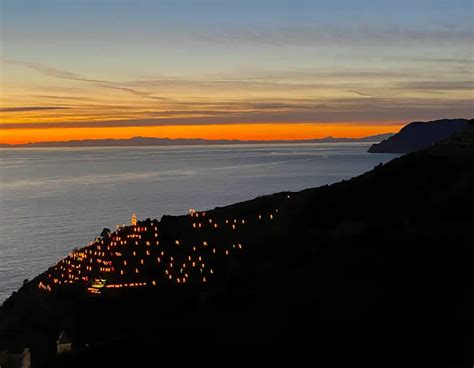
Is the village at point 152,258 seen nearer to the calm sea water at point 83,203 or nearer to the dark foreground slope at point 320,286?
the dark foreground slope at point 320,286

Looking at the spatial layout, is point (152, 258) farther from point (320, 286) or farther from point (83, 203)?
point (83, 203)

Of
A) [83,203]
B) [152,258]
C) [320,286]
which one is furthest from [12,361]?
[83,203]

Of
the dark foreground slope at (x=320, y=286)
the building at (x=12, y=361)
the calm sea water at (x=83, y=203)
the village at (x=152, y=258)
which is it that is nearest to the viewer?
the dark foreground slope at (x=320, y=286)

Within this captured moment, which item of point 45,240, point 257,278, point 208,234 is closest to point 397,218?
point 257,278

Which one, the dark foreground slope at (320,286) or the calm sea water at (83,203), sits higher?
the dark foreground slope at (320,286)

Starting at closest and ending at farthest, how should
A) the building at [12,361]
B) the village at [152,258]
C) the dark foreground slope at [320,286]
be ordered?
the dark foreground slope at [320,286] < the building at [12,361] < the village at [152,258]

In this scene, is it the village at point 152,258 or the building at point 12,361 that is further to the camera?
the village at point 152,258

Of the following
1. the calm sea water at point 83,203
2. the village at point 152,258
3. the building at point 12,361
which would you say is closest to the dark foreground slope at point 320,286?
the village at point 152,258

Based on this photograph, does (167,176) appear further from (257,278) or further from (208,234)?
(257,278)

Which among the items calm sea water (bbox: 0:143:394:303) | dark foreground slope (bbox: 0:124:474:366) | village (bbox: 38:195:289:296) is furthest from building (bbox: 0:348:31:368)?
calm sea water (bbox: 0:143:394:303)
